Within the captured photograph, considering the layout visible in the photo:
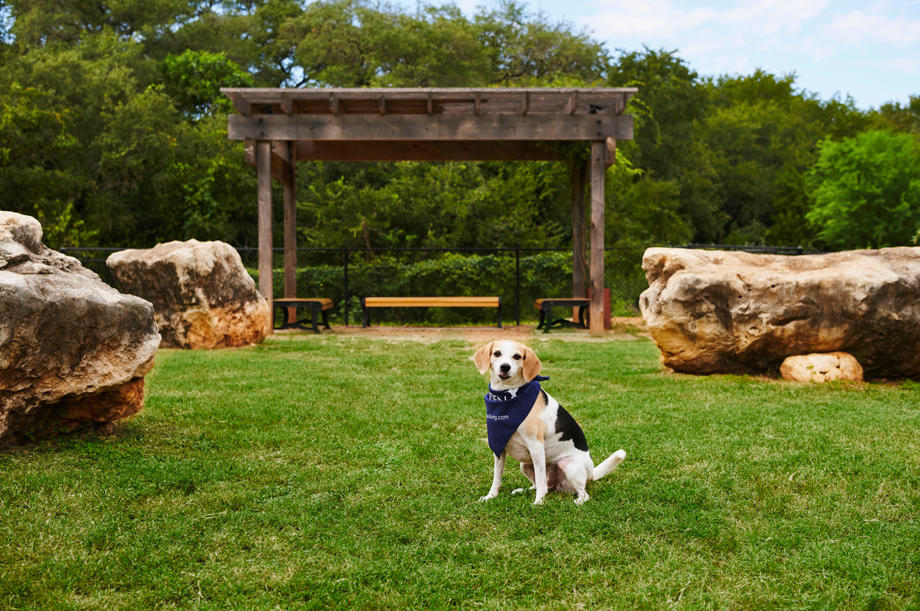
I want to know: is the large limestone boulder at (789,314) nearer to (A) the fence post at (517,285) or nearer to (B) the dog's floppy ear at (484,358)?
(B) the dog's floppy ear at (484,358)

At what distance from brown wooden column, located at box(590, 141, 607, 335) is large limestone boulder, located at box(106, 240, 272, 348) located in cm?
617

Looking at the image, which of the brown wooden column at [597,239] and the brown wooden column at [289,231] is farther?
the brown wooden column at [289,231]

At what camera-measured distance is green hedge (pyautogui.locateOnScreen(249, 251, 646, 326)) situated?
1764 centimetres

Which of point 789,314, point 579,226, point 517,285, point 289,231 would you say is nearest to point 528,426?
point 789,314

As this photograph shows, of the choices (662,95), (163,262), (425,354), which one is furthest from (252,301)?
(662,95)

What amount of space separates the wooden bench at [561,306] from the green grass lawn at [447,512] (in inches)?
→ 266

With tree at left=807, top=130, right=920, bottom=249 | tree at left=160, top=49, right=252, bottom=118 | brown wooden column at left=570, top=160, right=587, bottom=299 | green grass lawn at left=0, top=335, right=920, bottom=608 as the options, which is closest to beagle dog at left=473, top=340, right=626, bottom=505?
green grass lawn at left=0, top=335, right=920, bottom=608

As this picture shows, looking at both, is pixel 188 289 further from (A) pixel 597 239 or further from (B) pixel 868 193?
(B) pixel 868 193

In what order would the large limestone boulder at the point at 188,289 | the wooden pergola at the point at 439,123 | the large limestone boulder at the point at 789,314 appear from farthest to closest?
the wooden pergola at the point at 439,123
the large limestone boulder at the point at 188,289
the large limestone boulder at the point at 789,314

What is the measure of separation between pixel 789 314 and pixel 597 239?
5.51 m

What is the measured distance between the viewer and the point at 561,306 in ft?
47.9

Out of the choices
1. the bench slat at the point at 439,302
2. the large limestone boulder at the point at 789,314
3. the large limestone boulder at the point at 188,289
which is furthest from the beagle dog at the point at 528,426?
the bench slat at the point at 439,302

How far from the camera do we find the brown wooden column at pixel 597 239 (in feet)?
43.9

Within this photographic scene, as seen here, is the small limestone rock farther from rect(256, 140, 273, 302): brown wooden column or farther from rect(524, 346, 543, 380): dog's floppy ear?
rect(256, 140, 273, 302): brown wooden column
